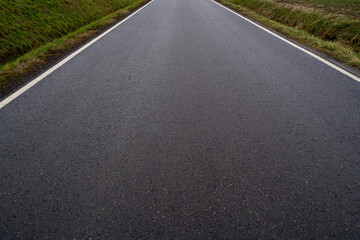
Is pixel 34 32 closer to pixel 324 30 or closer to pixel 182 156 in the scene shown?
pixel 182 156

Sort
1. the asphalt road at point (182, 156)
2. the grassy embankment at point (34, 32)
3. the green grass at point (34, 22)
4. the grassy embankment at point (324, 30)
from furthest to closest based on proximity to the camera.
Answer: the grassy embankment at point (324, 30)
the green grass at point (34, 22)
the grassy embankment at point (34, 32)
the asphalt road at point (182, 156)

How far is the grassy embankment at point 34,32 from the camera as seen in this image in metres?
4.77

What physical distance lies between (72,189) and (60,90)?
92.6 inches

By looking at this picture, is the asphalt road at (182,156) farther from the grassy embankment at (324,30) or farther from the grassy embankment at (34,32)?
the grassy embankment at (324,30)

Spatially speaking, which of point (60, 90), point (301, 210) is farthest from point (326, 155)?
point (60, 90)

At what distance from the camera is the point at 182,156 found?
241 cm

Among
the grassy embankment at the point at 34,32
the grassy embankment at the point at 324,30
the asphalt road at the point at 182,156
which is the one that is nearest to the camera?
the asphalt road at the point at 182,156

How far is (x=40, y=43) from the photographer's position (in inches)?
257

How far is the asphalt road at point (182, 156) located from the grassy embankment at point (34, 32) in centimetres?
98

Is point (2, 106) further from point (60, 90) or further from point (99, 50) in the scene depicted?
point (99, 50)

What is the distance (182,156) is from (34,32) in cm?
701

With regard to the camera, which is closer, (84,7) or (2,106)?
(2,106)

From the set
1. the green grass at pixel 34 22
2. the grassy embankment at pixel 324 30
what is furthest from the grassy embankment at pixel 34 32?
the grassy embankment at pixel 324 30

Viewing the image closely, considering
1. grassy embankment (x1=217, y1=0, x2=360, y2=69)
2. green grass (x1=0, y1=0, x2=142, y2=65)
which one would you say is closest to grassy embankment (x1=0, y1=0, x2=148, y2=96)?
green grass (x1=0, y1=0, x2=142, y2=65)
